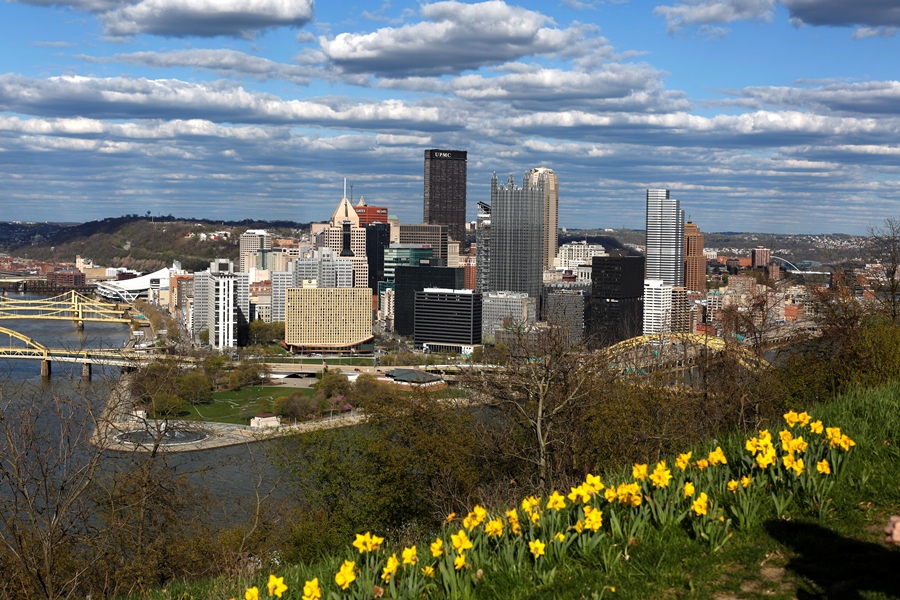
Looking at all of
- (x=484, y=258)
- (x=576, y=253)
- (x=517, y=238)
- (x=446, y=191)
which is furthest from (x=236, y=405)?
(x=446, y=191)

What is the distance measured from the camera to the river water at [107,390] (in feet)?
28.2

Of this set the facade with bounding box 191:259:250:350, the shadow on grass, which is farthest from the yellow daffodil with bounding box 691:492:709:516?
the facade with bounding box 191:259:250:350

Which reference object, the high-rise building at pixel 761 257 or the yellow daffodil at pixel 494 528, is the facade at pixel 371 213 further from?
the yellow daffodil at pixel 494 528

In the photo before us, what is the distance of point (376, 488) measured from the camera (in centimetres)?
942

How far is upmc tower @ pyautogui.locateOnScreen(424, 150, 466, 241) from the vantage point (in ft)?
352

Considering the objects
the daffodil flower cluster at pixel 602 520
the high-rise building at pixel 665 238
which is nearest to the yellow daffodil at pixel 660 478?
the daffodil flower cluster at pixel 602 520

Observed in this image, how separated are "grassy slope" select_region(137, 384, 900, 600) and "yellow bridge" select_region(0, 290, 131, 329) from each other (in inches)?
2207

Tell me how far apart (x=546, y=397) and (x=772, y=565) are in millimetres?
5914

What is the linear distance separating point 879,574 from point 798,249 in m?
88.1

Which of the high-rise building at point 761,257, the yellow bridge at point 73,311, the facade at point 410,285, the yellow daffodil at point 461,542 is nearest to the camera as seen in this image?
the yellow daffodil at point 461,542

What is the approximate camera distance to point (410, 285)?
211ft

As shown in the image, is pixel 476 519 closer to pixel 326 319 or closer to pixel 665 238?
pixel 326 319

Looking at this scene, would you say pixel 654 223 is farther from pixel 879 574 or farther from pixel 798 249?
pixel 879 574

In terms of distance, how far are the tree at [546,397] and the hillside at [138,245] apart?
87251 mm
